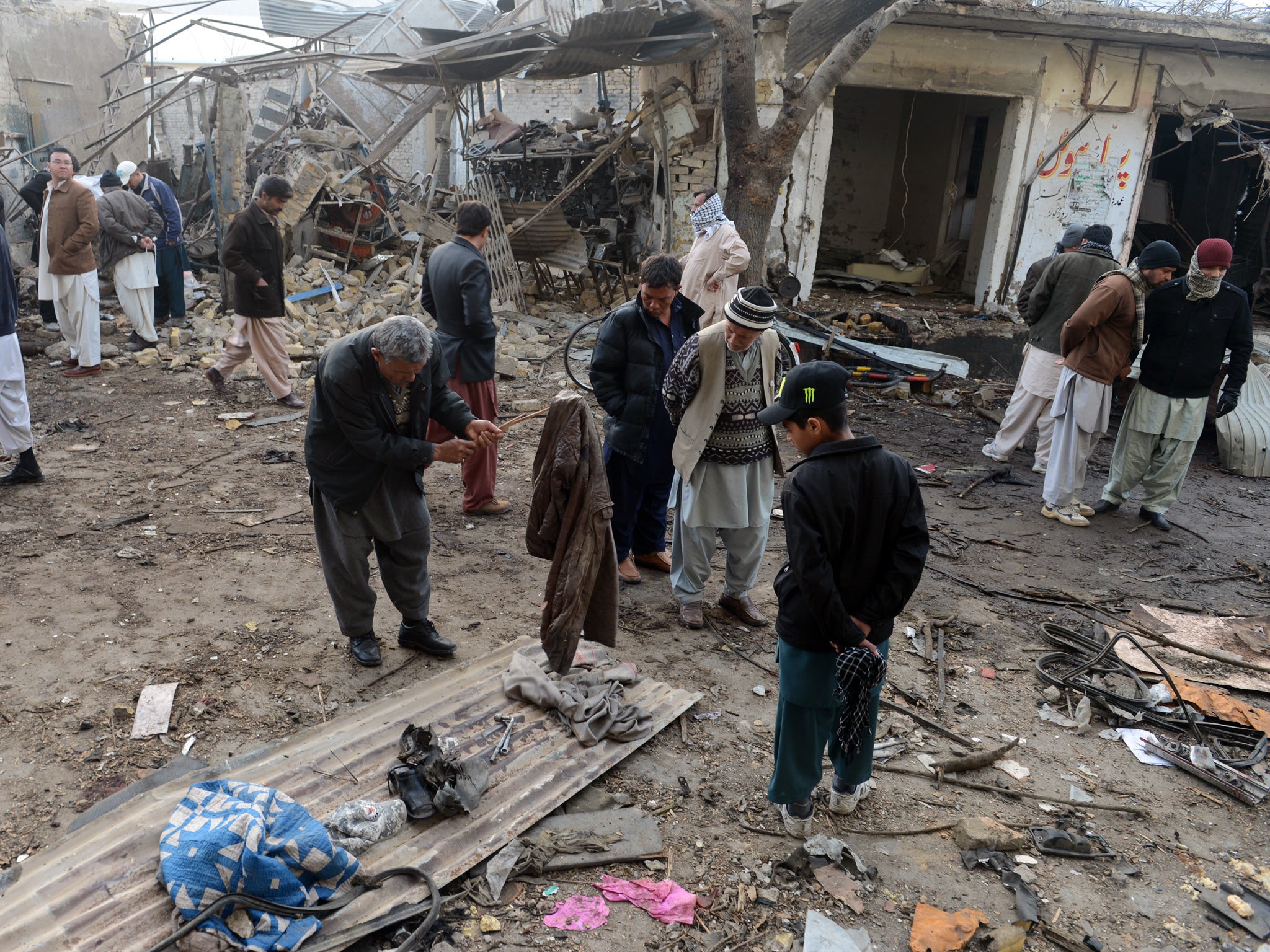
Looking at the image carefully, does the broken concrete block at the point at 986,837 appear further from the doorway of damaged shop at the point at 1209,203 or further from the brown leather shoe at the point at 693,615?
the doorway of damaged shop at the point at 1209,203

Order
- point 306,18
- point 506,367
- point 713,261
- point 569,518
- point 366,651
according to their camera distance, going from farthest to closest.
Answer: point 306,18
point 506,367
point 713,261
point 366,651
point 569,518

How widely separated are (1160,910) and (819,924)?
3.85 feet

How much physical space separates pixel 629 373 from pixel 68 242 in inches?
236

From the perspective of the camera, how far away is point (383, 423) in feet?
12.0

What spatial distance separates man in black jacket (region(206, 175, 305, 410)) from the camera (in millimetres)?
7340

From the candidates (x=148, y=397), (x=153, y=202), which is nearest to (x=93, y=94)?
(x=153, y=202)

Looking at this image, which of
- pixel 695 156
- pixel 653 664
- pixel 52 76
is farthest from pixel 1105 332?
pixel 52 76

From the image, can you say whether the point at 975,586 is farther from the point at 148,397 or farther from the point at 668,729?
the point at 148,397

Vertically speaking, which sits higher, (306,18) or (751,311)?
(306,18)

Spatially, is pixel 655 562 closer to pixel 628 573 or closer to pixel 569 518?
pixel 628 573

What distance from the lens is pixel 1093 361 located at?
6.09 metres

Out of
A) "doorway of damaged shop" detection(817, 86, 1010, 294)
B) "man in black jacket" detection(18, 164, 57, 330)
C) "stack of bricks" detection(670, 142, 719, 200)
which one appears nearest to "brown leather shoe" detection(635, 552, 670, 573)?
"stack of bricks" detection(670, 142, 719, 200)

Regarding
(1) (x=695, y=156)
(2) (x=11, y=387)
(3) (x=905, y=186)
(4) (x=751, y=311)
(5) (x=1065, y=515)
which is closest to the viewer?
(4) (x=751, y=311)

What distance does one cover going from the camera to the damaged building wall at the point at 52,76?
13.4 m
